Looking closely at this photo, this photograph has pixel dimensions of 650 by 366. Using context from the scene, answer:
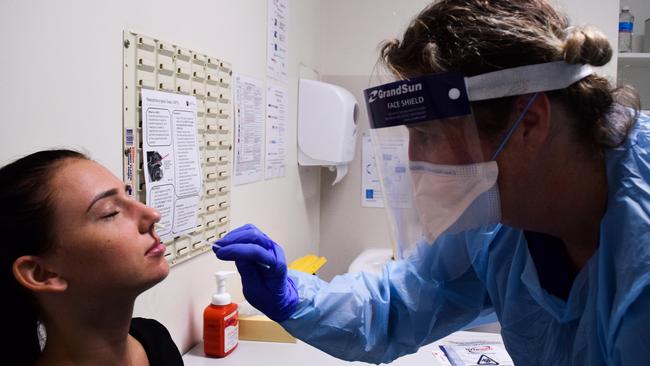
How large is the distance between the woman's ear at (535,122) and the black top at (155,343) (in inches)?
32.0

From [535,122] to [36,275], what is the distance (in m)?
0.83

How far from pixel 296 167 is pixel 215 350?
109 cm

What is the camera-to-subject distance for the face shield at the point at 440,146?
0.81 m

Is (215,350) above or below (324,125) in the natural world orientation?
below

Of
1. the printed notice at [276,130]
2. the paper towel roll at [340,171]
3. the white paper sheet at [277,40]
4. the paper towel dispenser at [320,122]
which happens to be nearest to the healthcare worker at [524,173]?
the printed notice at [276,130]

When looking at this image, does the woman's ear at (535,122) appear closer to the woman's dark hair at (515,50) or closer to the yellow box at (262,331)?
the woman's dark hair at (515,50)

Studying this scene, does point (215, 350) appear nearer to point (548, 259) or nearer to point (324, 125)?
point (548, 259)

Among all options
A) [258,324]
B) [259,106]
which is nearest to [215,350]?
[258,324]

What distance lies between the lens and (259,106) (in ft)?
5.96

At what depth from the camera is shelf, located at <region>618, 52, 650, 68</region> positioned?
262 cm

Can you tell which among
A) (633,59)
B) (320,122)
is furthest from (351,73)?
(633,59)

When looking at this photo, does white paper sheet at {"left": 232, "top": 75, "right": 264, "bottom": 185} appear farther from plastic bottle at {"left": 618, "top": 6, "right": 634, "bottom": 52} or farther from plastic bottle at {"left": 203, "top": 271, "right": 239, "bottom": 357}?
plastic bottle at {"left": 618, "top": 6, "right": 634, "bottom": 52}

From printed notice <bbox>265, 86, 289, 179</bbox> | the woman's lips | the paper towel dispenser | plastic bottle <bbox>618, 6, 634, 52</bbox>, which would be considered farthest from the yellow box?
plastic bottle <bbox>618, 6, 634, 52</bbox>

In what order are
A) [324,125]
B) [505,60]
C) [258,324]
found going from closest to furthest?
[505,60]
[258,324]
[324,125]
